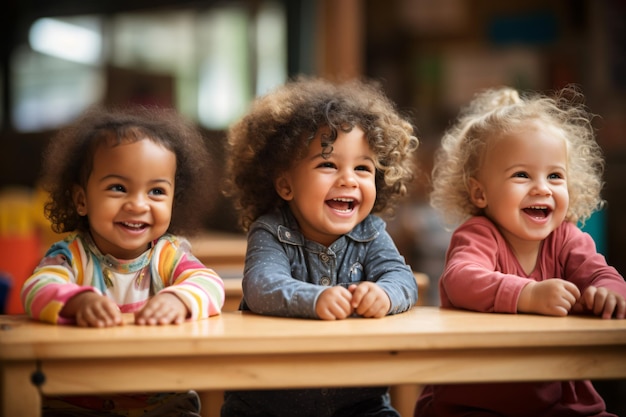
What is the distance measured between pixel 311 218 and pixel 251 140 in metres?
0.21

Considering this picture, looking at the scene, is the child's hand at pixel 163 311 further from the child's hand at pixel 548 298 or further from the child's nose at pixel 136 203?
the child's hand at pixel 548 298

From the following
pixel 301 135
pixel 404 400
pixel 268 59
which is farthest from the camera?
pixel 268 59

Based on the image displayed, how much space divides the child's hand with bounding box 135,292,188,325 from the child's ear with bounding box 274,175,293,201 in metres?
0.32

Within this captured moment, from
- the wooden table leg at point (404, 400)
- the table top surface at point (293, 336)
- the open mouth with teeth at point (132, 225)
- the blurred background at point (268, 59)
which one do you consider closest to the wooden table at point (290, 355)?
the table top surface at point (293, 336)

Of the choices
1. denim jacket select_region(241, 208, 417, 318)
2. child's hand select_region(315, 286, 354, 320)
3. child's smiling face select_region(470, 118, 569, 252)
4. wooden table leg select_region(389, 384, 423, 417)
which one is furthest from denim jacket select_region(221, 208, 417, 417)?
wooden table leg select_region(389, 384, 423, 417)

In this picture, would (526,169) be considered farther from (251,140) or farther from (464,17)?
(464,17)

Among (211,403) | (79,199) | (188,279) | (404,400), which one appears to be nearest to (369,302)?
(188,279)

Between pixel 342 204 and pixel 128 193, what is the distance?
378mm

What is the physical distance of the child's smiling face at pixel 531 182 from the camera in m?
1.42

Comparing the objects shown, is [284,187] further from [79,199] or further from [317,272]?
[79,199]

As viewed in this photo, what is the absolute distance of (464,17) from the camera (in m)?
5.33

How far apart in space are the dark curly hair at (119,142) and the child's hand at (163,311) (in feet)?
0.83

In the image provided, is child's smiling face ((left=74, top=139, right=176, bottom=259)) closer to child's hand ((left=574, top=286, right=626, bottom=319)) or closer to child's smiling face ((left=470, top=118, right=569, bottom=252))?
child's smiling face ((left=470, top=118, right=569, bottom=252))

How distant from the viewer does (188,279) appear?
1.31 meters
